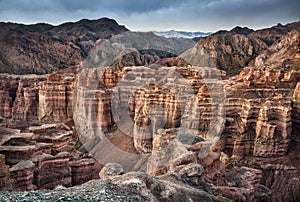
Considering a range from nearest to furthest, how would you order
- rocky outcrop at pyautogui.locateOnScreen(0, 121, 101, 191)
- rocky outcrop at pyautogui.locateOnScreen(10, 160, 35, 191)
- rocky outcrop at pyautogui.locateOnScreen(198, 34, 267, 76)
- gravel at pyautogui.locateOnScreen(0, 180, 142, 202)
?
gravel at pyautogui.locateOnScreen(0, 180, 142, 202)
rocky outcrop at pyautogui.locateOnScreen(10, 160, 35, 191)
rocky outcrop at pyautogui.locateOnScreen(0, 121, 101, 191)
rocky outcrop at pyautogui.locateOnScreen(198, 34, 267, 76)

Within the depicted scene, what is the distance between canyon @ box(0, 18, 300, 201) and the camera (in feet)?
46.7

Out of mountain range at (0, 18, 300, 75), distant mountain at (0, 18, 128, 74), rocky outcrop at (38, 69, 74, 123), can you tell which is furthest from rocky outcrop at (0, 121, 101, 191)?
distant mountain at (0, 18, 128, 74)

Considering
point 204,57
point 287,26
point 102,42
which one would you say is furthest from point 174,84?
point 287,26

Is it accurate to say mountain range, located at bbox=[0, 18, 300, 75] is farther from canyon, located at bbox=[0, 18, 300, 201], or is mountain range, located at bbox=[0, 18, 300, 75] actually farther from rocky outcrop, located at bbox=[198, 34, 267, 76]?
canyon, located at bbox=[0, 18, 300, 201]

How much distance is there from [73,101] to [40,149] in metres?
→ 13.2

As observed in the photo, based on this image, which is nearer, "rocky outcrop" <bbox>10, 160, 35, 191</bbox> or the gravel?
the gravel

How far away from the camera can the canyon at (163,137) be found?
14242 mm

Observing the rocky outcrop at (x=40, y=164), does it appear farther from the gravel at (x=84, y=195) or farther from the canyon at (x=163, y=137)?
the gravel at (x=84, y=195)

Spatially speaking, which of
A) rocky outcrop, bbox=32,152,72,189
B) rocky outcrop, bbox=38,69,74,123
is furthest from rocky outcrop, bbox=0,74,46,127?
rocky outcrop, bbox=32,152,72,189

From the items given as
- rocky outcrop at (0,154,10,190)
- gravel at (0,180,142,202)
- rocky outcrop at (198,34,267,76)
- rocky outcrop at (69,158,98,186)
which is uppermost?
rocky outcrop at (198,34,267,76)

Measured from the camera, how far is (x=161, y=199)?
871 centimetres

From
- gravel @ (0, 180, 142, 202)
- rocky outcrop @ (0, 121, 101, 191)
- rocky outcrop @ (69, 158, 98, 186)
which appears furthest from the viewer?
rocky outcrop @ (69, 158, 98, 186)

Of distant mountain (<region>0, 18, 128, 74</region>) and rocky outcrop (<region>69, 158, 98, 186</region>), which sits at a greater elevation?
distant mountain (<region>0, 18, 128, 74</region>)

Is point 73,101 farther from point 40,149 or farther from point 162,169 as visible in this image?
point 162,169
